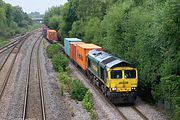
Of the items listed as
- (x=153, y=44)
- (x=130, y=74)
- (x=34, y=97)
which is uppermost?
(x=153, y=44)

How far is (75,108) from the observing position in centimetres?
2255

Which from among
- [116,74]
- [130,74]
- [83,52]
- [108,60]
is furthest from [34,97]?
[83,52]

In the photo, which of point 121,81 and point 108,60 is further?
point 108,60

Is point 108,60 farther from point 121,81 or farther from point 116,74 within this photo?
point 121,81

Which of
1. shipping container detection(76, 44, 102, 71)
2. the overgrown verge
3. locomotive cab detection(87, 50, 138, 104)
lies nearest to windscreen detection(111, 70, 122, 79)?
locomotive cab detection(87, 50, 138, 104)

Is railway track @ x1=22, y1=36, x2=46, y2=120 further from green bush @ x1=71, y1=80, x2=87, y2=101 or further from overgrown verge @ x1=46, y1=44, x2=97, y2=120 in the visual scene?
green bush @ x1=71, y1=80, x2=87, y2=101

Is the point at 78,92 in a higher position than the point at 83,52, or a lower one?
lower

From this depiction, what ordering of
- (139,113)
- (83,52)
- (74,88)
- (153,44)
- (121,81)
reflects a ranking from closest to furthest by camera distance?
(139,113), (153,44), (121,81), (74,88), (83,52)

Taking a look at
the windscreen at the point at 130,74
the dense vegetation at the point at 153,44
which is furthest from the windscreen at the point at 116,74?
the dense vegetation at the point at 153,44

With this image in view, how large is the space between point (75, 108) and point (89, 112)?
51.8 inches

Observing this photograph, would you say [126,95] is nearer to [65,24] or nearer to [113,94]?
[113,94]

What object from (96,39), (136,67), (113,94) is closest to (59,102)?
(113,94)

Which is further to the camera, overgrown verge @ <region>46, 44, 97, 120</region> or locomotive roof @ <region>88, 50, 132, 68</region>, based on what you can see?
locomotive roof @ <region>88, 50, 132, 68</region>

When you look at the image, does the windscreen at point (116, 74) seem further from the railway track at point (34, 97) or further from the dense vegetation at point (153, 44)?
the railway track at point (34, 97)
